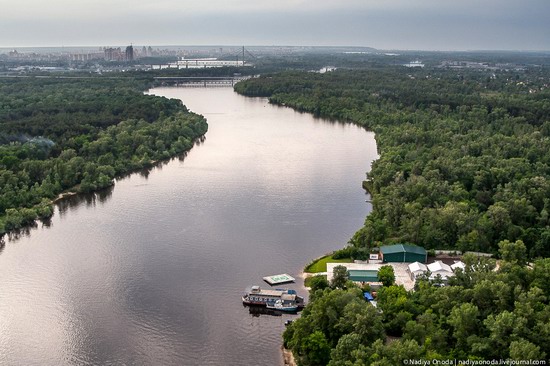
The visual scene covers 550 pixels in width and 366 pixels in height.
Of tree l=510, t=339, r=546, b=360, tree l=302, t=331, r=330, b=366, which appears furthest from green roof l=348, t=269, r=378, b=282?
tree l=510, t=339, r=546, b=360

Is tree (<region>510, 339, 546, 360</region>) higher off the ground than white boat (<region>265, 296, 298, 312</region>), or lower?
higher

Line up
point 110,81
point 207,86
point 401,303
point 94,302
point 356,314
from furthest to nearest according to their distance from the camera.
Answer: point 207,86 < point 110,81 < point 94,302 < point 401,303 < point 356,314

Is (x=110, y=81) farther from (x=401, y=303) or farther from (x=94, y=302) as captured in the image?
(x=401, y=303)

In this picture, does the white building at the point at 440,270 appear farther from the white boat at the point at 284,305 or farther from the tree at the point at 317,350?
the tree at the point at 317,350

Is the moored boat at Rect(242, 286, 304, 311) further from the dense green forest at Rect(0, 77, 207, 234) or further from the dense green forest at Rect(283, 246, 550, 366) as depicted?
the dense green forest at Rect(0, 77, 207, 234)

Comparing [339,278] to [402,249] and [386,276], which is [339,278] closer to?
[386,276]

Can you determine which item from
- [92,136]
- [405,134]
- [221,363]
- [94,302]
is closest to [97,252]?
[94,302]

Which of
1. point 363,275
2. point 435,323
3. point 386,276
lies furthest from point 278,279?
point 435,323
